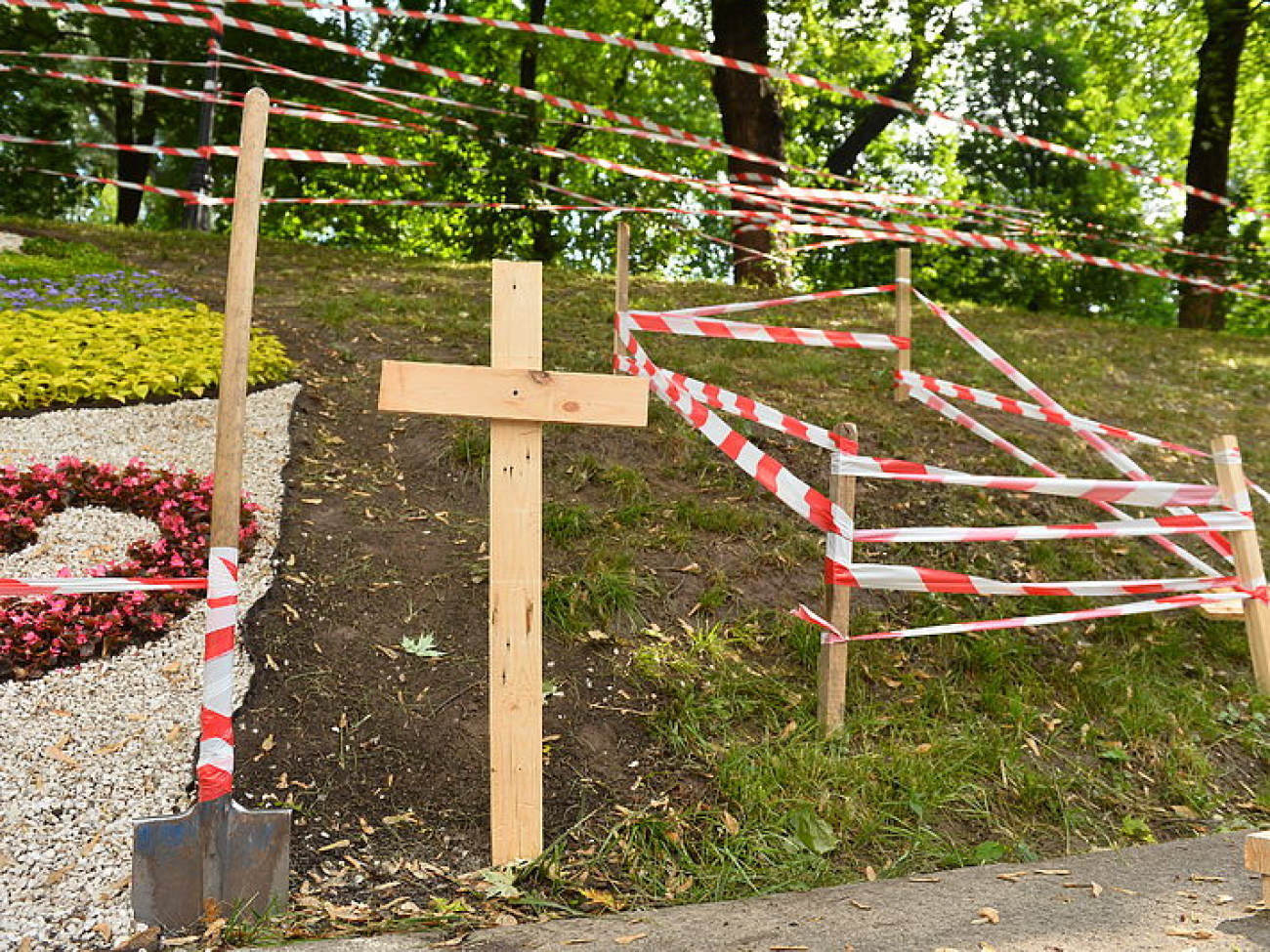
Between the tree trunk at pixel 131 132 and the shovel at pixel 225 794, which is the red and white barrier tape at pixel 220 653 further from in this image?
the tree trunk at pixel 131 132

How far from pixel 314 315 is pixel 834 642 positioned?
219 inches

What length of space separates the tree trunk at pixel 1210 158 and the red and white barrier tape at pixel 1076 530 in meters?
9.19

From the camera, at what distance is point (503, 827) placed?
11.9ft

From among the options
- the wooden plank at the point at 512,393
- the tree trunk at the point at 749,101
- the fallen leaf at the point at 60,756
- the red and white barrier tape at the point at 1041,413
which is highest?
the tree trunk at the point at 749,101

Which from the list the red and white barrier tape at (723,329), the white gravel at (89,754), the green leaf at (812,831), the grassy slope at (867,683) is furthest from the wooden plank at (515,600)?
the red and white barrier tape at (723,329)

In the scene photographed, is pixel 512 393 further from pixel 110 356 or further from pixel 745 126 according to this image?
pixel 745 126

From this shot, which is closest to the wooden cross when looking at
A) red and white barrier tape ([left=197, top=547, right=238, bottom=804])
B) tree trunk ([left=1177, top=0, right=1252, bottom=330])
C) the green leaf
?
red and white barrier tape ([left=197, top=547, right=238, bottom=804])

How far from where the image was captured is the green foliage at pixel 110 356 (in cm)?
634

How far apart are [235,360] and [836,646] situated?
99.8 inches

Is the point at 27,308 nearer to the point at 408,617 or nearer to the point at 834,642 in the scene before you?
the point at 408,617

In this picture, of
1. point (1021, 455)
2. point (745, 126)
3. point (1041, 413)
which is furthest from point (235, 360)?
point (745, 126)

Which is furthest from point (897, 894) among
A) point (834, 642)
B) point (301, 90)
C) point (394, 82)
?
point (394, 82)

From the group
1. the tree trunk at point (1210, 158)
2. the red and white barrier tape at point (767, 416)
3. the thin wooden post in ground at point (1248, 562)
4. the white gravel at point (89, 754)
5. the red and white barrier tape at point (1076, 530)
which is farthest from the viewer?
the tree trunk at point (1210, 158)

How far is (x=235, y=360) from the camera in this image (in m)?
3.32
